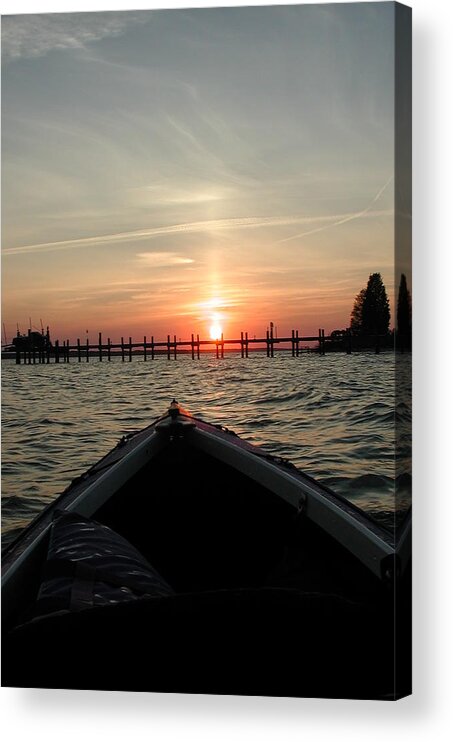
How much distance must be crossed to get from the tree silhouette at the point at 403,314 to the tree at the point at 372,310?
0.04m

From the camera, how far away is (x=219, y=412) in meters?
3.43

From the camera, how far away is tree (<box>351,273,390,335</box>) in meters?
3.22

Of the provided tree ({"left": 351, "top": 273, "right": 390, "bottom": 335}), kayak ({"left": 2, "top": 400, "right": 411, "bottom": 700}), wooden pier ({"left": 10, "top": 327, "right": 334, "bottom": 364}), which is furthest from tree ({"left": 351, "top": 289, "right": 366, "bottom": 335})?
kayak ({"left": 2, "top": 400, "right": 411, "bottom": 700})

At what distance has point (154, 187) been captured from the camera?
11.3 feet

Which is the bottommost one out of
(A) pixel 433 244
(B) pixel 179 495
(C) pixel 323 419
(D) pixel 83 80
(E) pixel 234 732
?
(E) pixel 234 732

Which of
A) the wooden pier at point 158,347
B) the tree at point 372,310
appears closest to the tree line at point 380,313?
the tree at point 372,310

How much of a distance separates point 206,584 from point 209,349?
70 cm

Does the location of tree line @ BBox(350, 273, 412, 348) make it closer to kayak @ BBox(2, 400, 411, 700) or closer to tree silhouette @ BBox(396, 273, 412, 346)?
tree silhouette @ BBox(396, 273, 412, 346)

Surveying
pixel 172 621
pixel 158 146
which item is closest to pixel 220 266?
pixel 158 146

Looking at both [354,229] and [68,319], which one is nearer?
[354,229]

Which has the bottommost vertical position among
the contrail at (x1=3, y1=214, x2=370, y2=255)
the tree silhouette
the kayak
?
the kayak

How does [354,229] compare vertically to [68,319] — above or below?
above

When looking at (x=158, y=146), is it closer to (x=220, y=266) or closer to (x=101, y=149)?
(x=101, y=149)

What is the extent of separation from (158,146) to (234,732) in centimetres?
177
